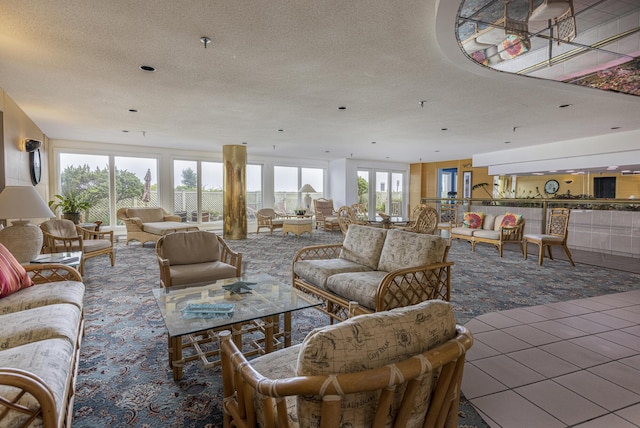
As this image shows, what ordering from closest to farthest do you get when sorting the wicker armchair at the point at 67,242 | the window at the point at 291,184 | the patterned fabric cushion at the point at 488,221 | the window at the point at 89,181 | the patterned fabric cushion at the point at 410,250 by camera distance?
the patterned fabric cushion at the point at 410,250
the wicker armchair at the point at 67,242
the patterned fabric cushion at the point at 488,221
the window at the point at 89,181
the window at the point at 291,184

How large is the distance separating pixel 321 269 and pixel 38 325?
2.06 metres

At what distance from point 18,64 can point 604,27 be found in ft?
21.1

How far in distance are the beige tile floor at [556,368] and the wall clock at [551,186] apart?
30.7 ft

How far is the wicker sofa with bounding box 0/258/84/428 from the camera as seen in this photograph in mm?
1090

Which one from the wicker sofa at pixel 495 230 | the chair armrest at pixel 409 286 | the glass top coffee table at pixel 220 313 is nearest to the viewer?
the glass top coffee table at pixel 220 313

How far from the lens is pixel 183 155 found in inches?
383

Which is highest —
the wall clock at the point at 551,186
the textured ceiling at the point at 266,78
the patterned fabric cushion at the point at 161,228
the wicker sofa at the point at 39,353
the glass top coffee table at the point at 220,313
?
the textured ceiling at the point at 266,78

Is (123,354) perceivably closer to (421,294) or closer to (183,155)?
(421,294)

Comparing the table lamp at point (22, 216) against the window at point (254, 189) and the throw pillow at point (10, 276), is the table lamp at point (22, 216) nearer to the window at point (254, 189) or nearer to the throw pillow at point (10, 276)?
the throw pillow at point (10, 276)

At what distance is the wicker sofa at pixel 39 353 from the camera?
109 centimetres

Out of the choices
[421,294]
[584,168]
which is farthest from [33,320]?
[584,168]

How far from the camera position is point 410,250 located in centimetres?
288

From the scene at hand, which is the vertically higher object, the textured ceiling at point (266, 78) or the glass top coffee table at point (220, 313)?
the textured ceiling at point (266, 78)

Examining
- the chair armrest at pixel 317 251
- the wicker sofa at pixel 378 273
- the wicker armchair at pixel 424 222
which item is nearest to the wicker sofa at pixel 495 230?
the wicker armchair at pixel 424 222
